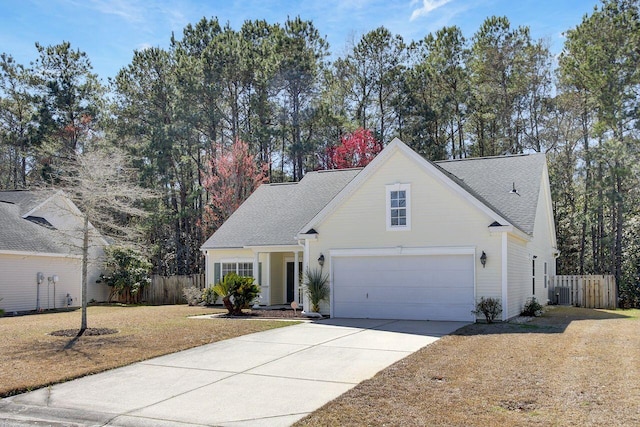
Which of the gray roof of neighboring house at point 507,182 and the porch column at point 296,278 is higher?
the gray roof of neighboring house at point 507,182

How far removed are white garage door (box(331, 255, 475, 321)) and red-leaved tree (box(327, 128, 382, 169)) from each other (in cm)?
1708

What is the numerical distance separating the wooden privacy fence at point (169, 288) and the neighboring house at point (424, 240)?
768 centimetres

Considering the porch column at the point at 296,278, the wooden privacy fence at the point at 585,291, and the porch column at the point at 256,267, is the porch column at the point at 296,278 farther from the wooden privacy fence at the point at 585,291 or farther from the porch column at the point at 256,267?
the wooden privacy fence at the point at 585,291

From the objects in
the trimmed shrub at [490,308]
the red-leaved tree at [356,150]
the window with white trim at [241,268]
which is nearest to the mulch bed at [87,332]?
the window with white trim at [241,268]

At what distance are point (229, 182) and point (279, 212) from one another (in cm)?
1163

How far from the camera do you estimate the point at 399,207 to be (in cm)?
1814

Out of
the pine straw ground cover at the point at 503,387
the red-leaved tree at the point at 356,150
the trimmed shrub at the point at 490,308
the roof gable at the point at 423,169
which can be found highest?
the red-leaved tree at the point at 356,150

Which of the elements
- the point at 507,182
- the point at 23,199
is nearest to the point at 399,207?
the point at 507,182

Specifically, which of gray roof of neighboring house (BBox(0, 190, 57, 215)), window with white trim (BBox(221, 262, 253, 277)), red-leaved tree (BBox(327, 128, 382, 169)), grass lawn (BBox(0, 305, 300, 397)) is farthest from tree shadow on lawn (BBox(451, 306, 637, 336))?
gray roof of neighboring house (BBox(0, 190, 57, 215))

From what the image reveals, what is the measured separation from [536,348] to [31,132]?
38.6m

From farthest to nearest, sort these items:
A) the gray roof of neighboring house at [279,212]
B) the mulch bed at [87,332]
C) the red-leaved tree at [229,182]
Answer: the red-leaved tree at [229,182] → the gray roof of neighboring house at [279,212] → the mulch bed at [87,332]

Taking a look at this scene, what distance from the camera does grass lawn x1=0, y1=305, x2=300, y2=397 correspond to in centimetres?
946

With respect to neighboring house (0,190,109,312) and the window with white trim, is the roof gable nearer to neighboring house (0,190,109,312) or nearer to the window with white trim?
the window with white trim

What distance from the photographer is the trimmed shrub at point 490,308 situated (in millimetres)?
16359
